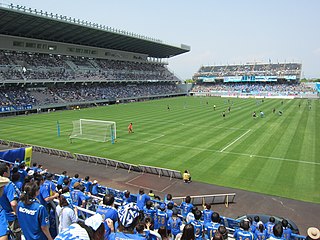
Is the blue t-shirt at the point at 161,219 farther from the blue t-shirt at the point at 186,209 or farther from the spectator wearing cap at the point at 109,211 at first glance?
the spectator wearing cap at the point at 109,211

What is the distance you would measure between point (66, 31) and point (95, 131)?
41.0 metres

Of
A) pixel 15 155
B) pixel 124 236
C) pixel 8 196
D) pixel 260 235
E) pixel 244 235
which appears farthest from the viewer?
pixel 15 155

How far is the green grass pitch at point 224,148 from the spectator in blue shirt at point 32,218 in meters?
13.4

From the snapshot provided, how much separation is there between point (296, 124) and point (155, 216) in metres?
33.4

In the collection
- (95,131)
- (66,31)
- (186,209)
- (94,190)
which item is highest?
(66,31)

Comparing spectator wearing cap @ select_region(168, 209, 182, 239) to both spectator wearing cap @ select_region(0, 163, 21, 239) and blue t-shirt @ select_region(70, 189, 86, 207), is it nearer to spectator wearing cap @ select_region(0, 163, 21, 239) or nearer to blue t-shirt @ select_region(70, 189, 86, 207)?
blue t-shirt @ select_region(70, 189, 86, 207)

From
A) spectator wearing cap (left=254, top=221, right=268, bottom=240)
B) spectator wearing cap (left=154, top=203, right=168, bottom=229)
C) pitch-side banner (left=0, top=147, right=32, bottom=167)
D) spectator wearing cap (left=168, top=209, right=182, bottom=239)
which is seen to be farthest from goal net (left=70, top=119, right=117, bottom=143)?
spectator wearing cap (left=254, top=221, right=268, bottom=240)

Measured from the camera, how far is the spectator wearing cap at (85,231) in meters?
2.97

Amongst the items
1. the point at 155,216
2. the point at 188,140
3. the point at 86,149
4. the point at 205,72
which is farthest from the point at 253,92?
the point at 155,216

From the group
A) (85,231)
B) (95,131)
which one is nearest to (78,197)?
(85,231)

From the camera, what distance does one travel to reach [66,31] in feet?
213

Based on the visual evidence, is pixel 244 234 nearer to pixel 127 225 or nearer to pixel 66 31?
pixel 127 225

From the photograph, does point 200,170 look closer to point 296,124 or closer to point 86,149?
point 86,149

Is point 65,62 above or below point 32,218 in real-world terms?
above
